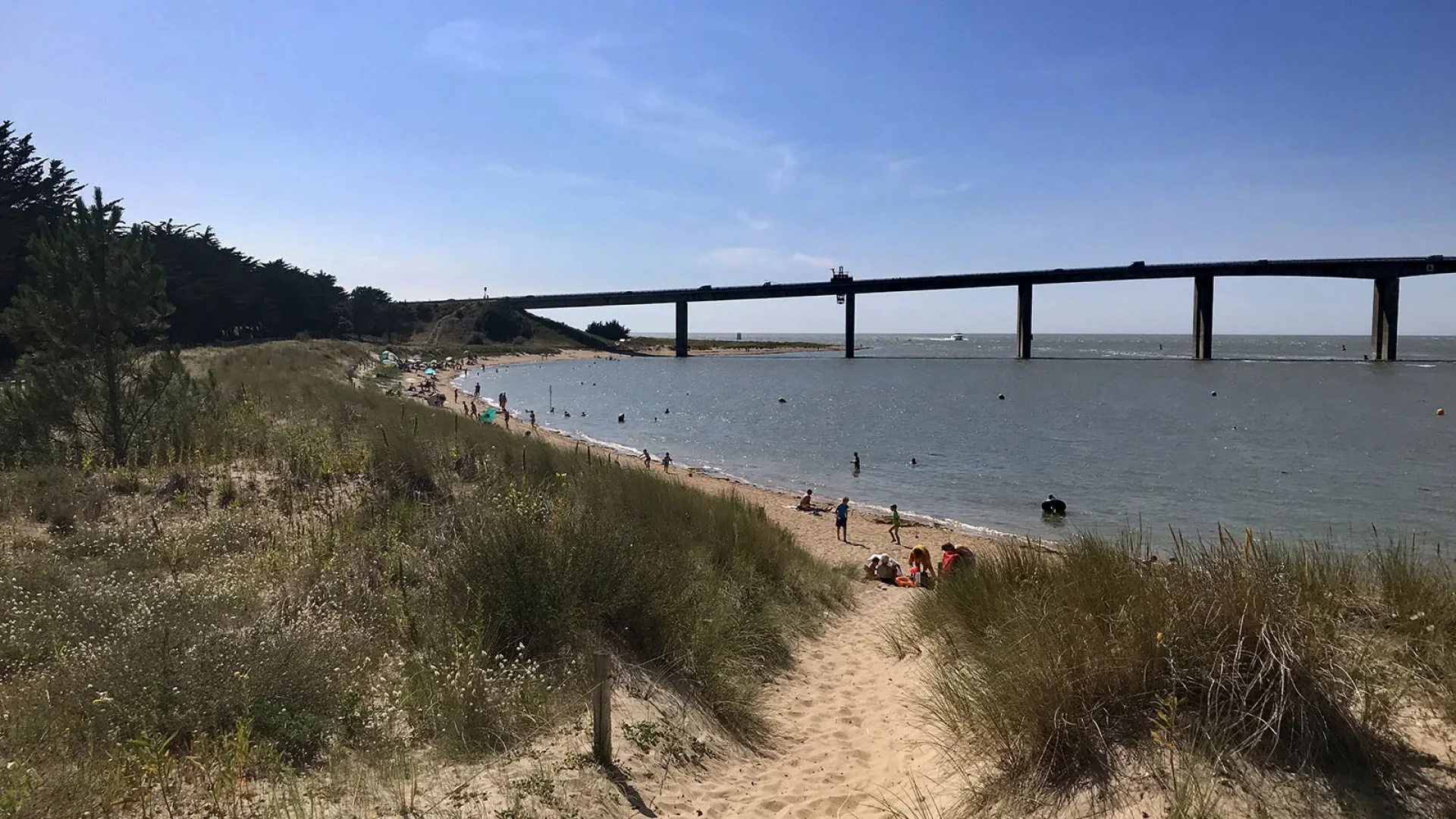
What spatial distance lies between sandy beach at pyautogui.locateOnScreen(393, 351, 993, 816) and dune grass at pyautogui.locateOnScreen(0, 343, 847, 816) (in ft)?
1.23

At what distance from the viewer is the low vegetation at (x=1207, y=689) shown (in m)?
3.77

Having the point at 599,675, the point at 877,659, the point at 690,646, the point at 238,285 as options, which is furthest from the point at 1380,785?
the point at 238,285

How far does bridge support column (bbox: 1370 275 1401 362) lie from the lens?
8900cm

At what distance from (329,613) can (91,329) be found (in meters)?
8.86

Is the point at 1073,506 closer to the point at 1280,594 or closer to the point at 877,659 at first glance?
the point at 877,659

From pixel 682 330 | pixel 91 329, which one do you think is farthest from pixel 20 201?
pixel 682 330

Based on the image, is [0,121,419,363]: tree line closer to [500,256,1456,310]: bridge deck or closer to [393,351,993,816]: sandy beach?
[393,351,993,816]: sandy beach

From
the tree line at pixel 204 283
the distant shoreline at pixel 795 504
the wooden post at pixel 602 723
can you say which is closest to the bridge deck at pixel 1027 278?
the tree line at pixel 204 283

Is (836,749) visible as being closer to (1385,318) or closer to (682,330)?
(1385,318)

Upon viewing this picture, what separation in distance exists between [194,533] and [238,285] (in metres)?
60.6

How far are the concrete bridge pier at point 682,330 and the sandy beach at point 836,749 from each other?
401 feet

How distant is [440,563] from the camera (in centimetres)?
660

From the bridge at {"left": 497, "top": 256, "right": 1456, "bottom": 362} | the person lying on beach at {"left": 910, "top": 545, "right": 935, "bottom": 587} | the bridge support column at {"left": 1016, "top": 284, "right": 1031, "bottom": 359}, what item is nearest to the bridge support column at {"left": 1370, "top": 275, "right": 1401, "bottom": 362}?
the bridge at {"left": 497, "top": 256, "right": 1456, "bottom": 362}

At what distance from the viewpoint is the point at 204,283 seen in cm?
5084
